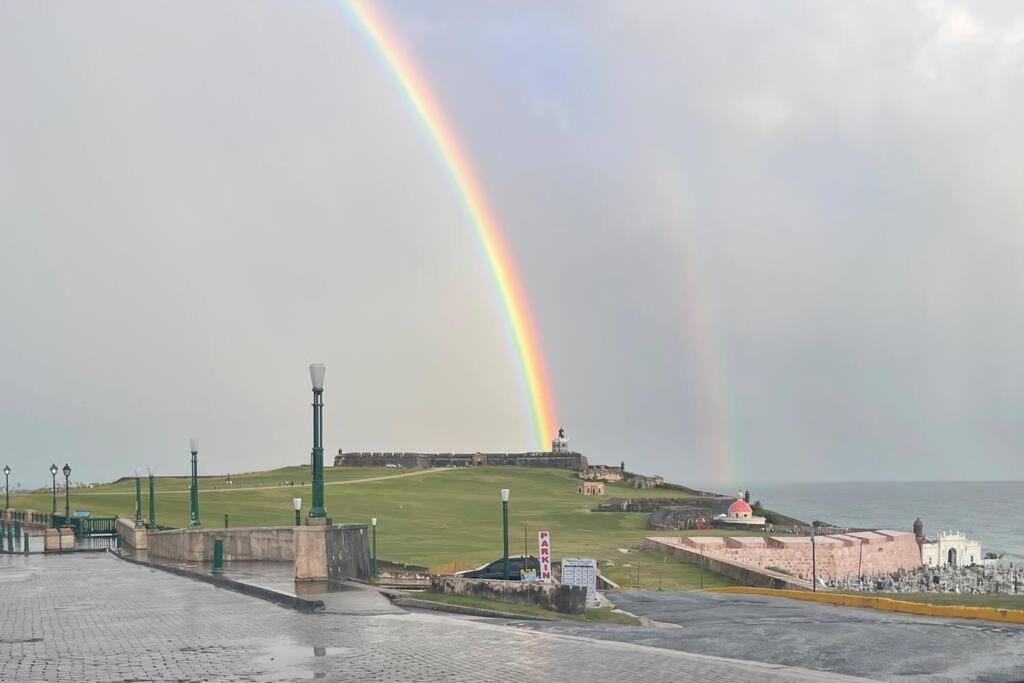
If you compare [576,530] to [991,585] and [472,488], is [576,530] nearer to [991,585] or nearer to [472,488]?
[991,585]

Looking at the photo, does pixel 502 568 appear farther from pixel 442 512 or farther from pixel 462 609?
pixel 442 512

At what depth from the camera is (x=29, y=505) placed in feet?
277

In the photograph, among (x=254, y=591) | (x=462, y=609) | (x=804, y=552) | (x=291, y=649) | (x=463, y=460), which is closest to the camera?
(x=291, y=649)

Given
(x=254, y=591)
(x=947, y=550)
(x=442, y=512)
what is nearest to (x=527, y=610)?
(x=254, y=591)

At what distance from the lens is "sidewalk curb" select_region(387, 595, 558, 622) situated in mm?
19891

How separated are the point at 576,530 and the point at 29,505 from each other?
1811 inches

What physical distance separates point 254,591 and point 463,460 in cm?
15607

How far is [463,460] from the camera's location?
179 meters

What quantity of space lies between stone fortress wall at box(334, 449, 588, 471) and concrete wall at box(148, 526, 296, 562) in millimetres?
136141

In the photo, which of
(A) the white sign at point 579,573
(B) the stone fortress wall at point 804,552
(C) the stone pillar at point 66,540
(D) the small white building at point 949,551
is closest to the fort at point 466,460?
(D) the small white building at point 949,551

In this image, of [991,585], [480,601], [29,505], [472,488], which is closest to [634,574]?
[480,601]

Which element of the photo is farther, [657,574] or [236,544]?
[657,574]

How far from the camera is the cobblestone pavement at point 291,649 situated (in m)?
13.0

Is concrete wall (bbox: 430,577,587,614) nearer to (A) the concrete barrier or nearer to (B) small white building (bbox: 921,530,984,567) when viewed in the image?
(A) the concrete barrier
